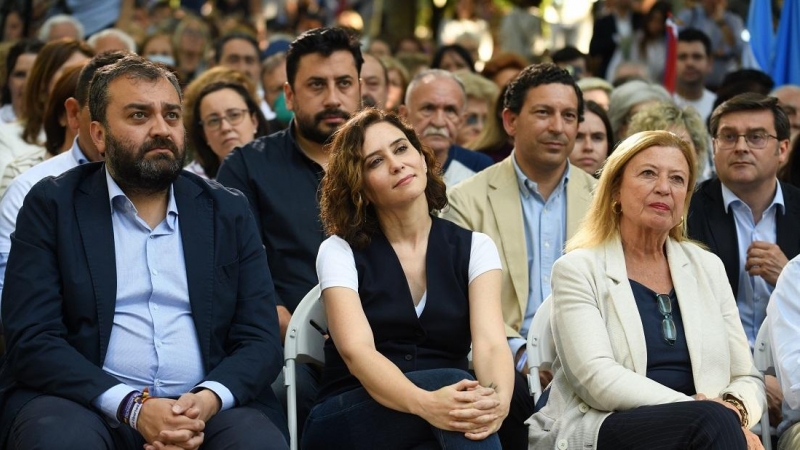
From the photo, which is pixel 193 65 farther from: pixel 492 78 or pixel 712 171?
pixel 712 171

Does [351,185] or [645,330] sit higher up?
Result: [351,185]

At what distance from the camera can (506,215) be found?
19.8 feet

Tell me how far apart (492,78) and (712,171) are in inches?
122

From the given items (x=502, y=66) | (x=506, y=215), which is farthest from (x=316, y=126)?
(x=502, y=66)

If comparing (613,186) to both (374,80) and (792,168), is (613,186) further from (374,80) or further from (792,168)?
(374,80)

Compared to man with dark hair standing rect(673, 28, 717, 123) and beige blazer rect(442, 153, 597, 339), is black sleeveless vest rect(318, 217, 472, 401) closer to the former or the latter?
beige blazer rect(442, 153, 597, 339)

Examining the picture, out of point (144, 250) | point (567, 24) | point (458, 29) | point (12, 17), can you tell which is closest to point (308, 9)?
point (458, 29)

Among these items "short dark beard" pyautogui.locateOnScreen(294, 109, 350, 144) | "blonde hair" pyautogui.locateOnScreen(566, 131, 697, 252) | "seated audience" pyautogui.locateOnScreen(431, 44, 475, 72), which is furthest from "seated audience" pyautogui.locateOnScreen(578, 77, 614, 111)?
"blonde hair" pyautogui.locateOnScreen(566, 131, 697, 252)

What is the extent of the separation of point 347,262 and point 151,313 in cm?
79

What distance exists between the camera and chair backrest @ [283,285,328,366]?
4.98 metres

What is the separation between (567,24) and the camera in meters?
15.0

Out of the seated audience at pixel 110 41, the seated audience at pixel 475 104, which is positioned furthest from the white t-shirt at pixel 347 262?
the seated audience at pixel 110 41

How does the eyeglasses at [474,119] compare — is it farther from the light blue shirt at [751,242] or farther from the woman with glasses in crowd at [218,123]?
the light blue shirt at [751,242]

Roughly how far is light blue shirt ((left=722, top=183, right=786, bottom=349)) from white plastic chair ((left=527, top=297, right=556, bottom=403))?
1467mm
